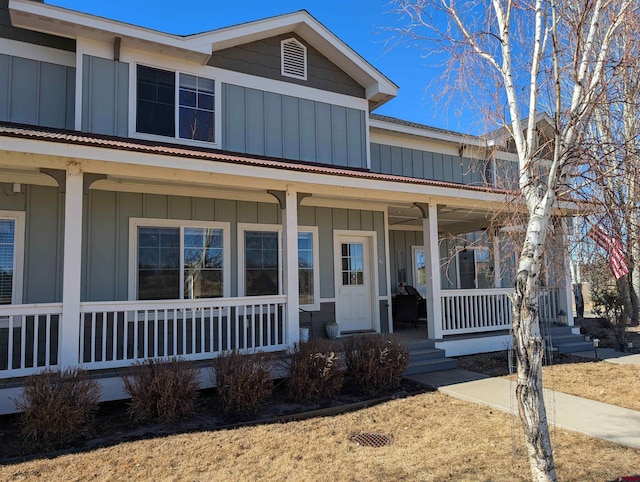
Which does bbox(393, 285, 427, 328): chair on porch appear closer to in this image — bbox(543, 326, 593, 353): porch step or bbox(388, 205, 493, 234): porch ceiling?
bbox(388, 205, 493, 234): porch ceiling

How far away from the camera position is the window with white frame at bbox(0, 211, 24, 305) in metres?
6.97

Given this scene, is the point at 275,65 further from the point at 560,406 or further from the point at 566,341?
the point at 566,341

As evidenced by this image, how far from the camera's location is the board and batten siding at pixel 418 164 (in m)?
11.8

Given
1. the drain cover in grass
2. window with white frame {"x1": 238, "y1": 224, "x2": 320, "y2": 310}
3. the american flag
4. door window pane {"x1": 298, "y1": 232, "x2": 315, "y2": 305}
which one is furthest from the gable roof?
the drain cover in grass

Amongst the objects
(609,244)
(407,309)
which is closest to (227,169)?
(609,244)

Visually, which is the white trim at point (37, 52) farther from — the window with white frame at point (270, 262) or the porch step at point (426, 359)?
the porch step at point (426, 359)

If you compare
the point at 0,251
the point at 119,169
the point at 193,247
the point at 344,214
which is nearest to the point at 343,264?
the point at 344,214

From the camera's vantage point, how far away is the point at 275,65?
9.79 m

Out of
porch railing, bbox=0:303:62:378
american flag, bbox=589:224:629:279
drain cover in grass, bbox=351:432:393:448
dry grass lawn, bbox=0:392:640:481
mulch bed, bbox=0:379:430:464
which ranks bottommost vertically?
drain cover in grass, bbox=351:432:393:448

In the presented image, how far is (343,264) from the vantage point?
10039 millimetres

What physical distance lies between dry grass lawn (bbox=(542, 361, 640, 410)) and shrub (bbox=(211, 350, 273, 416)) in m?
4.40

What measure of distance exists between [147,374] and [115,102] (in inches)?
199

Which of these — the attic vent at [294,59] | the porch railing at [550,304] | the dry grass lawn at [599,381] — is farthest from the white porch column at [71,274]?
the porch railing at [550,304]

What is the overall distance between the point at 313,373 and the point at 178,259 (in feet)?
11.2
